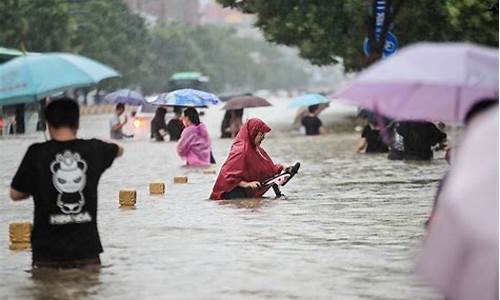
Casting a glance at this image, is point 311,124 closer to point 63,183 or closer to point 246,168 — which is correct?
→ point 246,168

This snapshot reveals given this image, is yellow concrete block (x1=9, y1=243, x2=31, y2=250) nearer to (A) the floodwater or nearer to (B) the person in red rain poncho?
(A) the floodwater

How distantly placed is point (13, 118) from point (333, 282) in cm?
3747

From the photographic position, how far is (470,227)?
5297 millimetres

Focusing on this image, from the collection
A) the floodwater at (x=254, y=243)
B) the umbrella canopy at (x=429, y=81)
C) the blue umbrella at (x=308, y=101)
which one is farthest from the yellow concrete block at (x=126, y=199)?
the blue umbrella at (x=308, y=101)

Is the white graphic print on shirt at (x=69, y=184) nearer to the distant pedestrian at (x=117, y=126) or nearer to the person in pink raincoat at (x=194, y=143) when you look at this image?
the person in pink raincoat at (x=194, y=143)

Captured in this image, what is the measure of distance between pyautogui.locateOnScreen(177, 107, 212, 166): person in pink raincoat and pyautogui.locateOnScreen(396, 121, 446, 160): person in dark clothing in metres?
4.15

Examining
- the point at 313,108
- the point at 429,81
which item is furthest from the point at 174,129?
the point at 429,81

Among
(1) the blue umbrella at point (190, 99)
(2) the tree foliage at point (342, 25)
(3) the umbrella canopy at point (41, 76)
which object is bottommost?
(1) the blue umbrella at point (190, 99)

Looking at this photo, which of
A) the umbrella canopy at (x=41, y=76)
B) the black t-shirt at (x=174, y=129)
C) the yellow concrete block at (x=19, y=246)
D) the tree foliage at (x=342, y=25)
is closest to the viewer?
the umbrella canopy at (x=41, y=76)

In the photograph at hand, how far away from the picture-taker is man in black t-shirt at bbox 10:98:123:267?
9156mm

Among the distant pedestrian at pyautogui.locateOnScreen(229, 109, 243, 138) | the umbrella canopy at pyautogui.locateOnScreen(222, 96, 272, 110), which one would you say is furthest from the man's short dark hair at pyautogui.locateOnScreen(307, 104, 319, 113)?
the umbrella canopy at pyautogui.locateOnScreen(222, 96, 272, 110)

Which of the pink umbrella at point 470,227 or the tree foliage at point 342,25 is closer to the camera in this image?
the pink umbrella at point 470,227

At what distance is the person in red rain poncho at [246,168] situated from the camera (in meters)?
16.8

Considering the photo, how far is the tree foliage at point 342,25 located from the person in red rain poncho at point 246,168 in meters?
14.0
